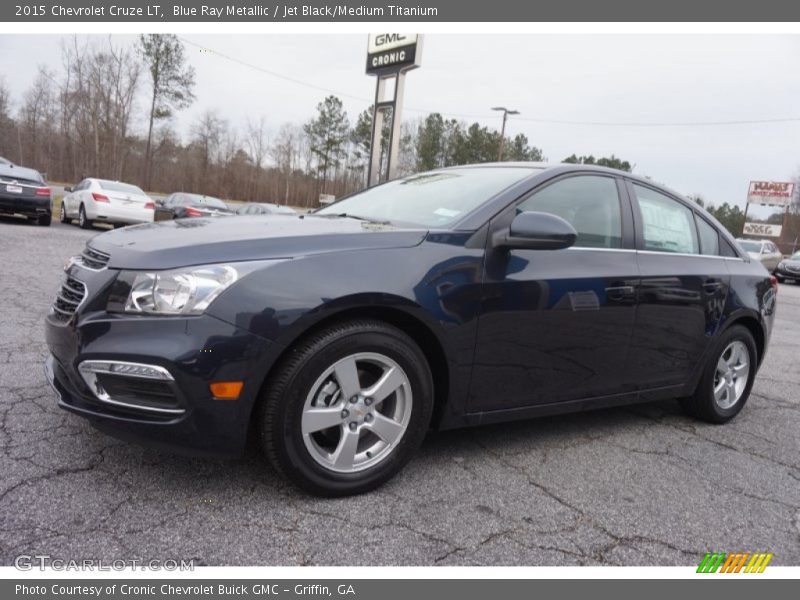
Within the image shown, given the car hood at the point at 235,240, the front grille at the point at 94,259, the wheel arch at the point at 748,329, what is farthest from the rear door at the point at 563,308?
the front grille at the point at 94,259

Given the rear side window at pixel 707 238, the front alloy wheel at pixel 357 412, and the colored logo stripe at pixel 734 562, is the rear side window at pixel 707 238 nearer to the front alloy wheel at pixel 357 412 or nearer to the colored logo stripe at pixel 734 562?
the colored logo stripe at pixel 734 562

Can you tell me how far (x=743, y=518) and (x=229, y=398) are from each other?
88.7 inches

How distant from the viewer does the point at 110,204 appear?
557 inches

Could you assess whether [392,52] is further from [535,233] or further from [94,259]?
[94,259]

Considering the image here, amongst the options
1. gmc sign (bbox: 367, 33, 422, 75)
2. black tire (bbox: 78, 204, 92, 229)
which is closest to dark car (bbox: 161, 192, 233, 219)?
black tire (bbox: 78, 204, 92, 229)

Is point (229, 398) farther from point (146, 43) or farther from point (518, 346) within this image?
point (146, 43)

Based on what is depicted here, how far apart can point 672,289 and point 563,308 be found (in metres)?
0.90

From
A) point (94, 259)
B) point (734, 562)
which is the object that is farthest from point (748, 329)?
point (94, 259)

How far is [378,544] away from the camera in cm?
208

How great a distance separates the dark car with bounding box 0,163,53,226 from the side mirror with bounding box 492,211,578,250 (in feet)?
43.8

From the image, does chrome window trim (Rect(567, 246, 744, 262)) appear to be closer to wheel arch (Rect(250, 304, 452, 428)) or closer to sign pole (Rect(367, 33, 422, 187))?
wheel arch (Rect(250, 304, 452, 428))

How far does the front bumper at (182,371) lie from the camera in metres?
2.04

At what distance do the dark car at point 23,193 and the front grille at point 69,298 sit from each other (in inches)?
484
